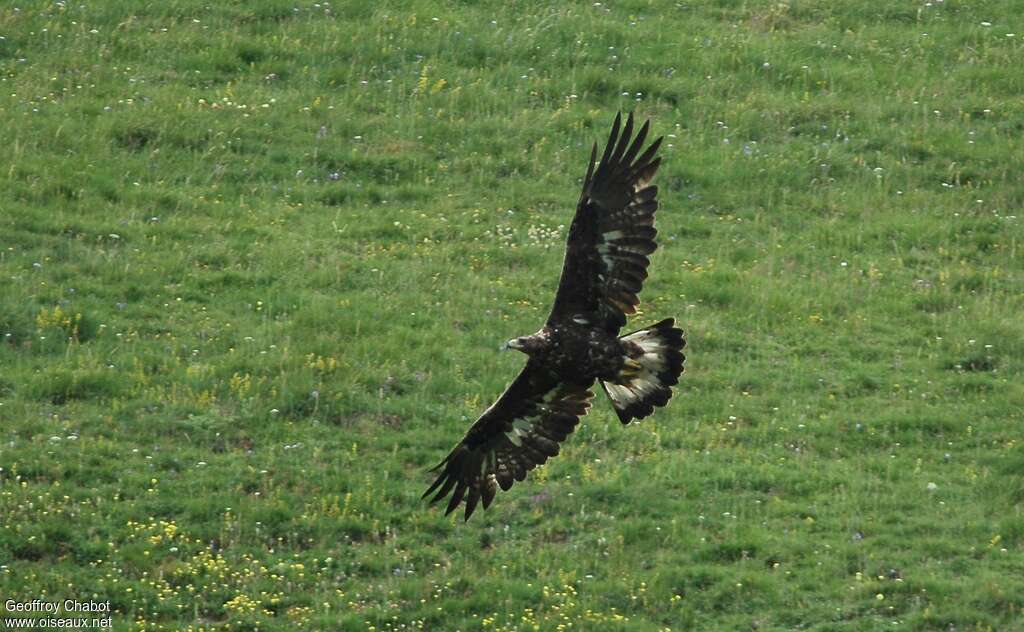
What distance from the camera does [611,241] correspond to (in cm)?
1284

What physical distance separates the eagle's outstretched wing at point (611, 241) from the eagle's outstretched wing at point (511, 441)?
0.90 metres

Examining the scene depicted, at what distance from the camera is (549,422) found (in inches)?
543

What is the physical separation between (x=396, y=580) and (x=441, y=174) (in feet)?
22.4

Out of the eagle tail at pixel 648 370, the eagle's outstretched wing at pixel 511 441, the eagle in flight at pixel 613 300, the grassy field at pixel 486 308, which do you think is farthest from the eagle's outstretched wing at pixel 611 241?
the grassy field at pixel 486 308

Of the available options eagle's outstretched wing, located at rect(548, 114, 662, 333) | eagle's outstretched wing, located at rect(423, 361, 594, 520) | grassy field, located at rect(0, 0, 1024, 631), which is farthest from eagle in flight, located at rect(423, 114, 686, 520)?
grassy field, located at rect(0, 0, 1024, 631)

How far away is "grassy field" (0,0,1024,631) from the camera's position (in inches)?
530

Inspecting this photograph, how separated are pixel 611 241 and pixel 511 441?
74.4 inches

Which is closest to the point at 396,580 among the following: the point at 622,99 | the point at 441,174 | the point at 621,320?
the point at 621,320

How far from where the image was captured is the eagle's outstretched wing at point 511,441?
13.6 metres

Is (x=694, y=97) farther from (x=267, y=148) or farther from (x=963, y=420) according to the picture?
(x=963, y=420)

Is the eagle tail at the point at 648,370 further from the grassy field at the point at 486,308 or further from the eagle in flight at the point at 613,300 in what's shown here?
the grassy field at the point at 486,308

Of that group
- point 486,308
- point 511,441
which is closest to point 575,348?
point 511,441

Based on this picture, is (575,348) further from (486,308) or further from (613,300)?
(486,308)

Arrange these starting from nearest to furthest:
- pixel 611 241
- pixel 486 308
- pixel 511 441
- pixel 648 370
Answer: pixel 611 241 → pixel 648 370 → pixel 511 441 → pixel 486 308
